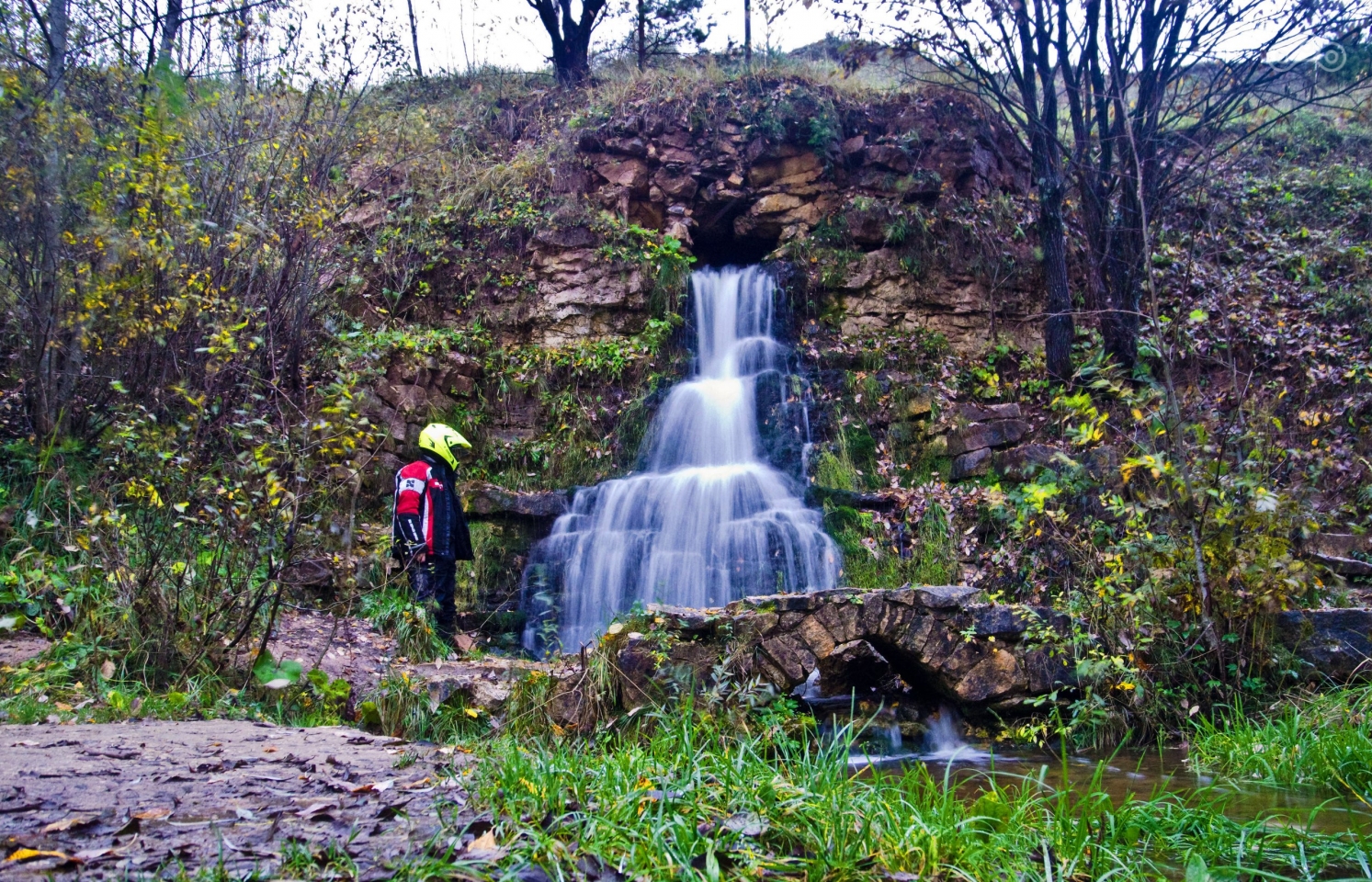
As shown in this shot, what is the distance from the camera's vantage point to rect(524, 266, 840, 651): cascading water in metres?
8.46

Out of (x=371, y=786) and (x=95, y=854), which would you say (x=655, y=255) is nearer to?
(x=371, y=786)

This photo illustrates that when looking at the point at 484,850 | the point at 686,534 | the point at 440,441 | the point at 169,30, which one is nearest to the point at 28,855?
the point at 484,850

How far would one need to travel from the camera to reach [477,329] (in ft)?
39.0

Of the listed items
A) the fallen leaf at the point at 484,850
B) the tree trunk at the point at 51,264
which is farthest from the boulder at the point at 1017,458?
the tree trunk at the point at 51,264

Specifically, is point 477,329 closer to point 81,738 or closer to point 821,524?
point 821,524

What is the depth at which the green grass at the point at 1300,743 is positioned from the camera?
150 inches

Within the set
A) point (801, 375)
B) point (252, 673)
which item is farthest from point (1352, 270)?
point (252, 673)

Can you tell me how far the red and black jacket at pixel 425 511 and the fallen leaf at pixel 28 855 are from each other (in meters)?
5.67

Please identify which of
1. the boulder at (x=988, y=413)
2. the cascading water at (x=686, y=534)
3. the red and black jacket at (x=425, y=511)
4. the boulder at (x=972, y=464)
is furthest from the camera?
the boulder at (x=988, y=413)

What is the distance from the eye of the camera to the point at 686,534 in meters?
8.98

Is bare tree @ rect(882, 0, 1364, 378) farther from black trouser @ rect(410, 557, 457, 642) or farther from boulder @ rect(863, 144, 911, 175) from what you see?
black trouser @ rect(410, 557, 457, 642)

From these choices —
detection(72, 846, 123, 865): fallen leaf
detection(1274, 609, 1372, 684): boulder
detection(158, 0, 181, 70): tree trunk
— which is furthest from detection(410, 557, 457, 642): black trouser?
detection(1274, 609, 1372, 684): boulder

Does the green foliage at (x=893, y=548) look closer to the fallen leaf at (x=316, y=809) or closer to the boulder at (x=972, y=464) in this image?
the boulder at (x=972, y=464)

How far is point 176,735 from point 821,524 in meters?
6.30
